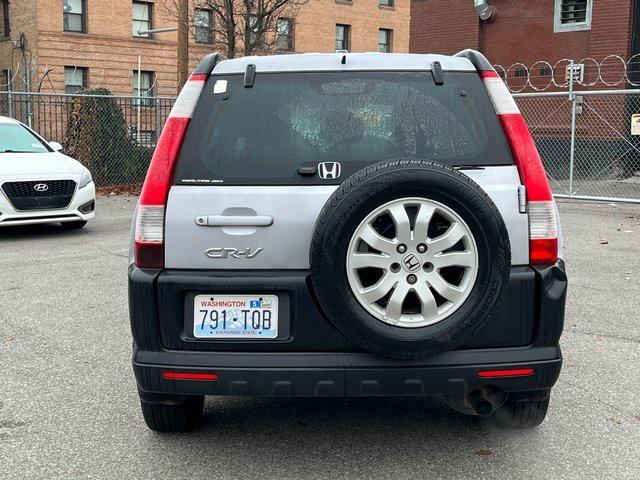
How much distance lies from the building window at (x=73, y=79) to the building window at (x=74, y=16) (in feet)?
5.50

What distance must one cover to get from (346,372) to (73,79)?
34.2 m

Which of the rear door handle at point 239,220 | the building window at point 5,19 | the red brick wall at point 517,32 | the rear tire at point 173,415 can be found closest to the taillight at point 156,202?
the rear door handle at point 239,220

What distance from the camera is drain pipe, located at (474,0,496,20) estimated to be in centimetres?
2220

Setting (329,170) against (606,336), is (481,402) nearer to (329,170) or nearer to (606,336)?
(329,170)

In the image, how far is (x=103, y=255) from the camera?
9508mm

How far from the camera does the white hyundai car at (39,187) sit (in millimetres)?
10328

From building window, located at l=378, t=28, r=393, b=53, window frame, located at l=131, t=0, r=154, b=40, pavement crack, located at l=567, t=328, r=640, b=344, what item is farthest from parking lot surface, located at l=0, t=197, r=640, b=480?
building window, located at l=378, t=28, r=393, b=53

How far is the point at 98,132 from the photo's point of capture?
17.5 metres

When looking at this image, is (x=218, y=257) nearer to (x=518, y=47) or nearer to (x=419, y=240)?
(x=419, y=240)

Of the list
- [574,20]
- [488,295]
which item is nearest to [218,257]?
[488,295]

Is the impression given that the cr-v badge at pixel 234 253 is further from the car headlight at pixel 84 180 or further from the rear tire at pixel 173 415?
the car headlight at pixel 84 180

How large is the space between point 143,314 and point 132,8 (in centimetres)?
3552

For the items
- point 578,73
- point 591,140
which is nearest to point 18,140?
point 591,140

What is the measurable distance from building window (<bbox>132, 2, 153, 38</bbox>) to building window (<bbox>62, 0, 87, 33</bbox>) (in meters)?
2.44
